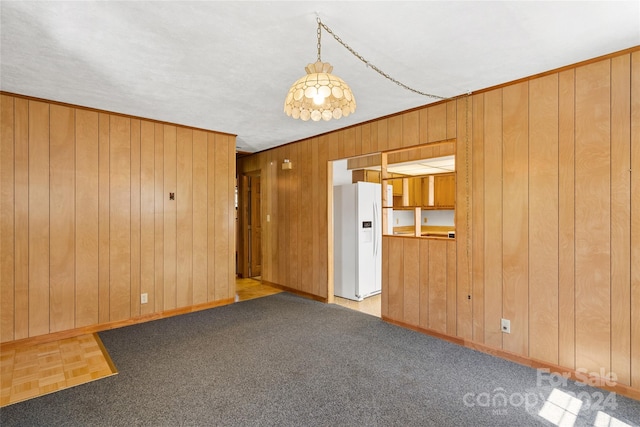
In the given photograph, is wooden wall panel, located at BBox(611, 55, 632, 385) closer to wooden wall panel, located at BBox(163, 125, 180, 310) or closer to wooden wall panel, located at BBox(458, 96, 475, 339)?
wooden wall panel, located at BBox(458, 96, 475, 339)

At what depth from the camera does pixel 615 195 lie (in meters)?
2.39

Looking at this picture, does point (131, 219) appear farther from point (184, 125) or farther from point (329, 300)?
point (329, 300)

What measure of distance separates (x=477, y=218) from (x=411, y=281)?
1035 millimetres

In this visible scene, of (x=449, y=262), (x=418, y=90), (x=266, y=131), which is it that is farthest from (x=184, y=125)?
(x=449, y=262)

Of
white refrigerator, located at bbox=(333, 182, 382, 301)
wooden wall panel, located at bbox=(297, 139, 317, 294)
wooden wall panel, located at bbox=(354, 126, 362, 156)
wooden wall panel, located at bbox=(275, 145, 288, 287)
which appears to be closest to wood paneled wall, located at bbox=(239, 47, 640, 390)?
wooden wall panel, located at bbox=(354, 126, 362, 156)

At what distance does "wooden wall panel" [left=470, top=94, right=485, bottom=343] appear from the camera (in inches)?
122

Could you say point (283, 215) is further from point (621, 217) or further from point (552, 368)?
point (621, 217)

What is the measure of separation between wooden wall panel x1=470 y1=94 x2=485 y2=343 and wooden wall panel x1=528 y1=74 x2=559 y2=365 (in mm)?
409

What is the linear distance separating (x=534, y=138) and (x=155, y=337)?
423 centimetres

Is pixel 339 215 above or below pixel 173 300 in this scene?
above

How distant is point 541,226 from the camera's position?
274 cm

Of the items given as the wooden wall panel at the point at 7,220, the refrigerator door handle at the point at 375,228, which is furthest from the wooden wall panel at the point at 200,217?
the refrigerator door handle at the point at 375,228

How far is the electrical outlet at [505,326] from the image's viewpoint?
2911mm

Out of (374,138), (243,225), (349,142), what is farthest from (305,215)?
(243,225)
